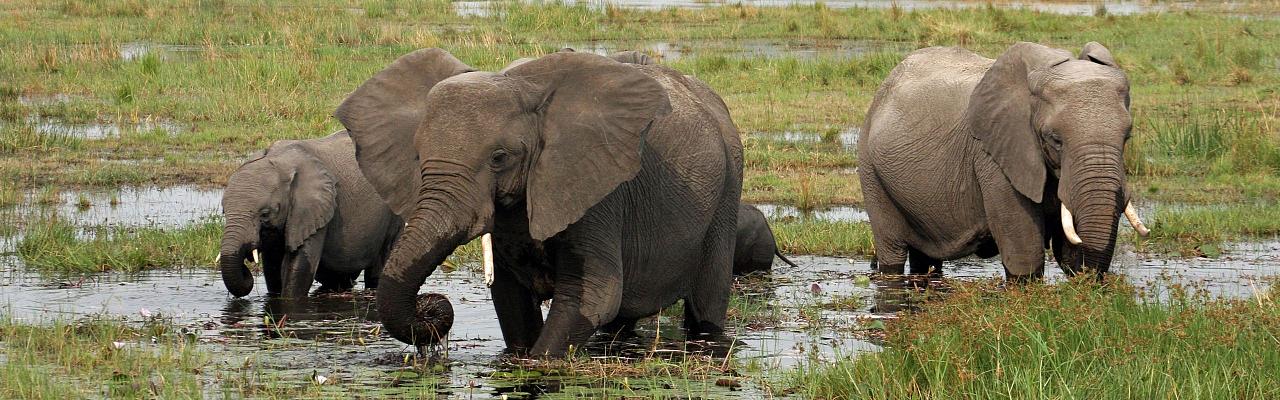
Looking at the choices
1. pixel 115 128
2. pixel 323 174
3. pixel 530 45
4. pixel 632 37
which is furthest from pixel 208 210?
pixel 632 37

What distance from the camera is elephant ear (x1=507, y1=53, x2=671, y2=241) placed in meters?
6.71

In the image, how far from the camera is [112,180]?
13.7 m

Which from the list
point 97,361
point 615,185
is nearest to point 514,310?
point 615,185

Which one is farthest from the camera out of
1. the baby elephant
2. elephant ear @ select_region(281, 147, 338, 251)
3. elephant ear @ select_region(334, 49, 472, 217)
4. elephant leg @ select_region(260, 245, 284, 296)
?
the baby elephant

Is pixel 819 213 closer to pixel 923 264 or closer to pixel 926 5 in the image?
pixel 923 264

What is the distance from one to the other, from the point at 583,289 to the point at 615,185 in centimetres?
55

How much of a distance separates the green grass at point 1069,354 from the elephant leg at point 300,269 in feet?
12.5

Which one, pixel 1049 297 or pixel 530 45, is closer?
pixel 1049 297

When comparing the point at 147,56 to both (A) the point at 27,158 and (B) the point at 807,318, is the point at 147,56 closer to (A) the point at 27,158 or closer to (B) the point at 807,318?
(A) the point at 27,158

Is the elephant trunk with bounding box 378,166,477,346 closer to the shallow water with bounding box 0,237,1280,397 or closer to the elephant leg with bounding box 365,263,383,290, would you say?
the shallow water with bounding box 0,237,1280,397

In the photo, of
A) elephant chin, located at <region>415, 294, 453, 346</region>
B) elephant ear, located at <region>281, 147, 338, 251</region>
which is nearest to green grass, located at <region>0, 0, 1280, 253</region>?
elephant ear, located at <region>281, 147, 338, 251</region>

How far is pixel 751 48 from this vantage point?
81.0 ft

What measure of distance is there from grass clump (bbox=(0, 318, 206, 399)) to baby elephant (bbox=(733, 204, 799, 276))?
375 centimetres

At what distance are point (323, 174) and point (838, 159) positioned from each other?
5.93 m
